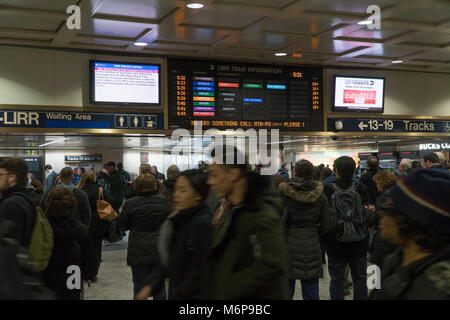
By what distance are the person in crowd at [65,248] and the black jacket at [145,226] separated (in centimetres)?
116

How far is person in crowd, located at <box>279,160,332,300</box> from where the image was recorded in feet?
15.1

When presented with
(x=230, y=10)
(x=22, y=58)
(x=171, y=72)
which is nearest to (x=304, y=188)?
(x=230, y=10)

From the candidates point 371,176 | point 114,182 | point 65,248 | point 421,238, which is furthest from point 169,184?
point 421,238

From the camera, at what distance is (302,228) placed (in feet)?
15.3

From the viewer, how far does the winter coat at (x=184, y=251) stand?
8.65 ft

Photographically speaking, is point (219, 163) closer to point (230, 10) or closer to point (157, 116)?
point (230, 10)

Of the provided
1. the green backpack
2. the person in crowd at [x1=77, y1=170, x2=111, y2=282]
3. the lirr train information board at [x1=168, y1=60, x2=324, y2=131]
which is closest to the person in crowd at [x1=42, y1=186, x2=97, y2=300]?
the green backpack

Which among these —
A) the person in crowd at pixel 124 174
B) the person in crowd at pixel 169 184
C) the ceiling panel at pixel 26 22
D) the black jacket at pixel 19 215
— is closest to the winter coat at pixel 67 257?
the black jacket at pixel 19 215

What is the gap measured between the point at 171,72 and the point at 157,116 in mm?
682

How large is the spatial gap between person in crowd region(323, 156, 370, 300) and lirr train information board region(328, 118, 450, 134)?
10.9 ft

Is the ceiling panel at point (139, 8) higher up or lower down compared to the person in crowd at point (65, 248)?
higher up

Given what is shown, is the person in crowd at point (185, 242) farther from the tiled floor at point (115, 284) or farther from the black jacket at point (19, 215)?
the tiled floor at point (115, 284)

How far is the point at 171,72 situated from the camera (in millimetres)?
7254
